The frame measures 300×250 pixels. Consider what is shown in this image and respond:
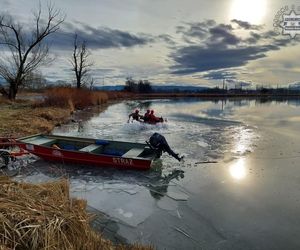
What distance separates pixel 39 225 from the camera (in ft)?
11.2

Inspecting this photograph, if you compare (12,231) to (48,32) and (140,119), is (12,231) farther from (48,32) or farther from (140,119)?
(48,32)

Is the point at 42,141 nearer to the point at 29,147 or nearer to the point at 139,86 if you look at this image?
the point at 29,147

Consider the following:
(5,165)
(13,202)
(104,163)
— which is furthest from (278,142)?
(13,202)

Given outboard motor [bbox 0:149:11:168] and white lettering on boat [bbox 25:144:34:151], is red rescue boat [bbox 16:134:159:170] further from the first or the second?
outboard motor [bbox 0:149:11:168]

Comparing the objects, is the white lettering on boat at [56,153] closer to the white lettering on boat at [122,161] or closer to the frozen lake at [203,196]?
the frozen lake at [203,196]

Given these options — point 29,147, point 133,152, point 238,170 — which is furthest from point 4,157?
point 238,170

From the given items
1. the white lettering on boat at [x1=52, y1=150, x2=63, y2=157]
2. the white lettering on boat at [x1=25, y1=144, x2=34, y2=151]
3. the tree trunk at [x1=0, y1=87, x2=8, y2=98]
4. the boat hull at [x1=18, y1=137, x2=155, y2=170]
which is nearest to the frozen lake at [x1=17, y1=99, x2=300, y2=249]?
the boat hull at [x1=18, y1=137, x2=155, y2=170]

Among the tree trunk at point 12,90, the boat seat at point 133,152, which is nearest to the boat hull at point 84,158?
the boat seat at point 133,152

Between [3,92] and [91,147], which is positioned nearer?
[91,147]

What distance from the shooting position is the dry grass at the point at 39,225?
329 centimetres

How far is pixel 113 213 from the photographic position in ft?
20.5

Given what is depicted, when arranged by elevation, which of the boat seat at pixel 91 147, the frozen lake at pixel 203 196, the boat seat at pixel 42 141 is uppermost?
the boat seat at pixel 42 141

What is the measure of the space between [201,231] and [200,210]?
95 cm

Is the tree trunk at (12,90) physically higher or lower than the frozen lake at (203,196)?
higher
